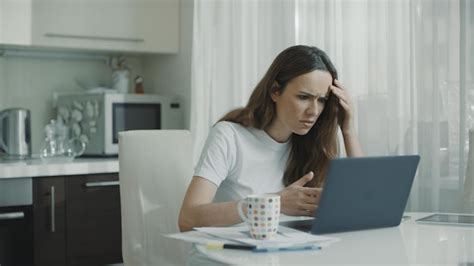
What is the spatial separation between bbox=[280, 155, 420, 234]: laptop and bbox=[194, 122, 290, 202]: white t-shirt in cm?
39

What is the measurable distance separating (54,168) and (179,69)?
100 centimetres

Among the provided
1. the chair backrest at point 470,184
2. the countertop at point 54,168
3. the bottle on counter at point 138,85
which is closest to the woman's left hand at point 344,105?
the chair backrest at point 470,184

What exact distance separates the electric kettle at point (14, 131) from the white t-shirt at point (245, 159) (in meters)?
1.64

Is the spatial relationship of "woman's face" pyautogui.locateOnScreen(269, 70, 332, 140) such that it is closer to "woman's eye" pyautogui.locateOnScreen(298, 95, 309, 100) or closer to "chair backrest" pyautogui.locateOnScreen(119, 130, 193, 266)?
"woman's eye" pyautogui.locateOnScreen(298, 95, 309, 100)

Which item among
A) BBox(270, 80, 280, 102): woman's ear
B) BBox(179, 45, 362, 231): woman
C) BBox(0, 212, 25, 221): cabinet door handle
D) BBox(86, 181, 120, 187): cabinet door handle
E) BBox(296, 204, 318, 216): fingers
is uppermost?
BBox(270, 80, 280, 102): woman's ear

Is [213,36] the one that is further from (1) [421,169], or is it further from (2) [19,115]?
(1) [421,169]

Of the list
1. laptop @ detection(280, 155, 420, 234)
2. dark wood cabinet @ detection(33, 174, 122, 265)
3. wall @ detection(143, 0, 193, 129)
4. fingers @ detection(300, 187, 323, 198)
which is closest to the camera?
laptop @ detection(280, 155, 420, 234)

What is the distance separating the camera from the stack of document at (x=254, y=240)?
1.49m

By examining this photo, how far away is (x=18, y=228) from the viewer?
126 inches

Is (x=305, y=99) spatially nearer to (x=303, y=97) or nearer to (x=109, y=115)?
(x=303, y=97)

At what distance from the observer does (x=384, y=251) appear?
4.93 ft

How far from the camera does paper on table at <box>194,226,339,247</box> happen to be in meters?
1.49

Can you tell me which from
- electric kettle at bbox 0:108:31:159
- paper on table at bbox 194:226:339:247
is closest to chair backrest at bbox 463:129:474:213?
paper on table at bbox 194:226:339:247

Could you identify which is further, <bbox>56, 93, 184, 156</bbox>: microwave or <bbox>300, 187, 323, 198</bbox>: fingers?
<bbox>56, 93, 184, 156</bbox>: microwave
